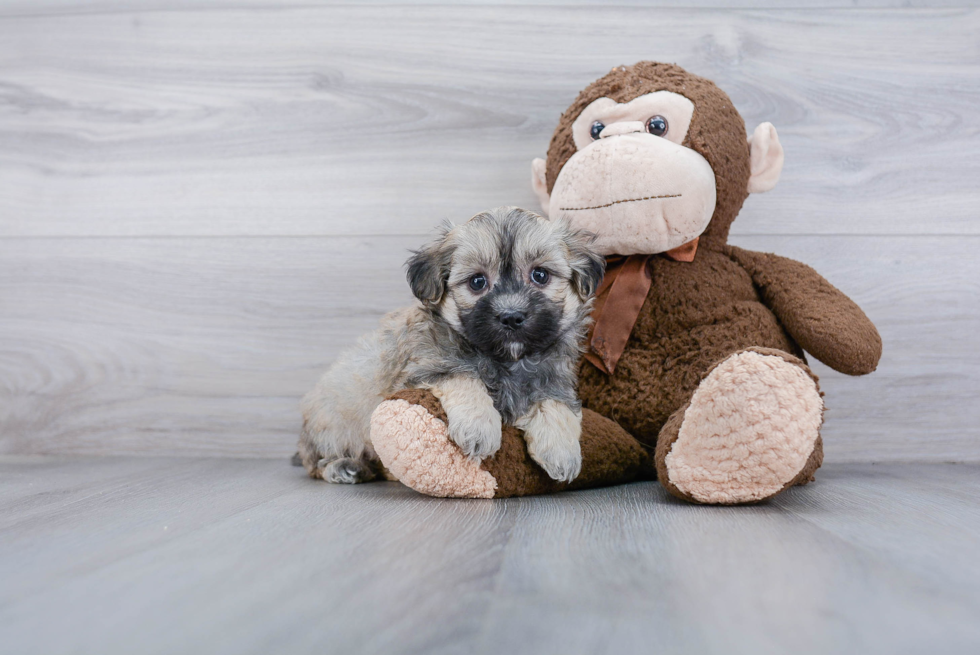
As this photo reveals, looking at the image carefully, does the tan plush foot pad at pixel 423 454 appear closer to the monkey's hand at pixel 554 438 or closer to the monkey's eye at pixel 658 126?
the monkey's hand at pixel 554 438

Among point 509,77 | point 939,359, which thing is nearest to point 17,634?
point 509,77

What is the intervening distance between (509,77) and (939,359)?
163 cm

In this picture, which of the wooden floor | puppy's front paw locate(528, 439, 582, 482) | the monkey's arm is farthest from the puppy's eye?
the monkey's arm

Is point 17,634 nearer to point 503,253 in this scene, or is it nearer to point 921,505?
point 503,253

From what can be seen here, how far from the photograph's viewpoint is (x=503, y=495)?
1480mm

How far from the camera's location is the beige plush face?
1.58 meters

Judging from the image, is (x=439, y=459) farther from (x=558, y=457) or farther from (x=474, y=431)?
(x=558, y=457)

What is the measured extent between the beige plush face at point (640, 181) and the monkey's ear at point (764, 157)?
0.67ft

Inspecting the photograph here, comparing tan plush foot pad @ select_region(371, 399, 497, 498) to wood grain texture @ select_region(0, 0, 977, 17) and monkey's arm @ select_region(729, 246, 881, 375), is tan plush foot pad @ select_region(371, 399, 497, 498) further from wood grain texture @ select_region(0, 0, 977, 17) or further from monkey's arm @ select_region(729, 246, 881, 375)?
wood grain texture @ select_region(0, 0, 977, 17)

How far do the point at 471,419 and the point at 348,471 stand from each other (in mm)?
545

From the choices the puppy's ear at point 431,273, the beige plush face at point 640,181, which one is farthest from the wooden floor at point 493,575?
the beige plush face at point 640,181

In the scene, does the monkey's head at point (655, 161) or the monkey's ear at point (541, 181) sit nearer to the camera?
the monkey's head at point (655, 161)

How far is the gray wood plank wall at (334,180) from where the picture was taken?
7.02 feet

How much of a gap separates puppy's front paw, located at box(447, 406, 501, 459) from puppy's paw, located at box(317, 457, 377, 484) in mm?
494
